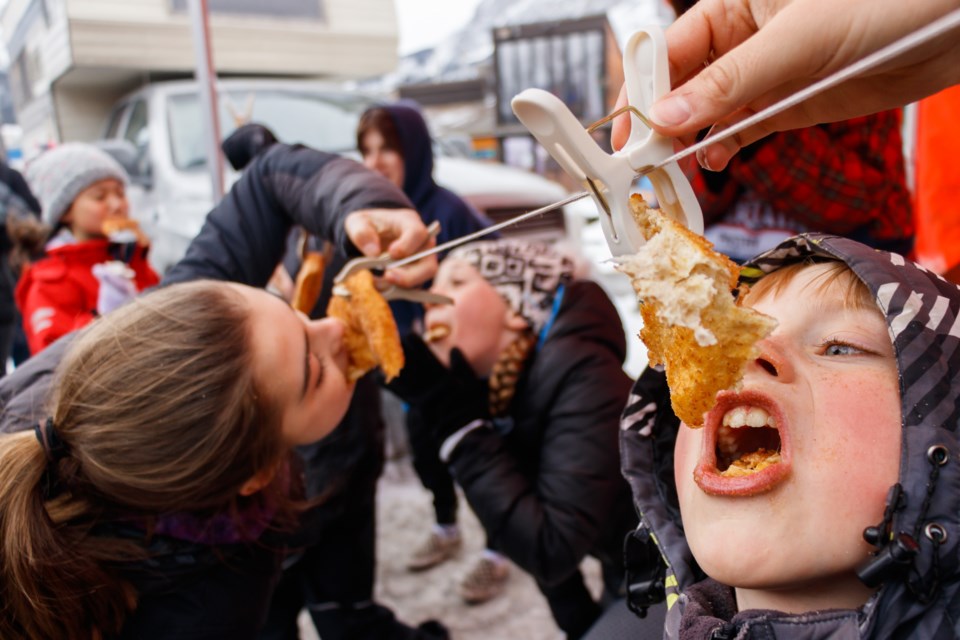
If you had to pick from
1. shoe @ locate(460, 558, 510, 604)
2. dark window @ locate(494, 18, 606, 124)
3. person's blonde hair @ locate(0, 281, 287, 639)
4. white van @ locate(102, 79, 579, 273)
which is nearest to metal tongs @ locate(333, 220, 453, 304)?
person's blonde hair @ locate(0, 281, 287, 639)

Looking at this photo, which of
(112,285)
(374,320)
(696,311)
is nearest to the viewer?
(696,311)

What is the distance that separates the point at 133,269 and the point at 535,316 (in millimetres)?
1893

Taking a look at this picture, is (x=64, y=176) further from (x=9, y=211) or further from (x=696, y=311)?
(x=696, y=311)

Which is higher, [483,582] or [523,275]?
[523,275]

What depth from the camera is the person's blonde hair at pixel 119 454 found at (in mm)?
1060

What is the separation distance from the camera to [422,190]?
2.97 m

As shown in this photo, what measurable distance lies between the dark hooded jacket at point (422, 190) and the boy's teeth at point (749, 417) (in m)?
2.05

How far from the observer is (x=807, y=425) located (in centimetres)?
73

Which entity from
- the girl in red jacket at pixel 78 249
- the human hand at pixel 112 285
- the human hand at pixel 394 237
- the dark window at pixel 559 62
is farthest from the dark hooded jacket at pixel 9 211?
the dark window at pixel 559 62

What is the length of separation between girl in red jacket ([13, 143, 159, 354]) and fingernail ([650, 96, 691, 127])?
2.15 m

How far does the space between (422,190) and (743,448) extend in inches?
91.0

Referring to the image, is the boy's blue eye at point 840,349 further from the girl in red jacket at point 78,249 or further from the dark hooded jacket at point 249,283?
the girl in red jacket at point 78,249

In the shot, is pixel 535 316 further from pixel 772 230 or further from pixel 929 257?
pixel 929 257

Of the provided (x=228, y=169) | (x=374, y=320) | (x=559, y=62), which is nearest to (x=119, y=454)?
(x=374, y=320)
